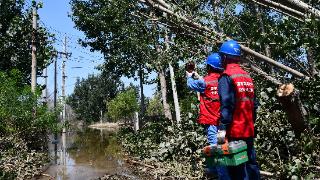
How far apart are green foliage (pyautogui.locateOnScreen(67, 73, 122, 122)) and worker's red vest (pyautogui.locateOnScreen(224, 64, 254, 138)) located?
58.3 m

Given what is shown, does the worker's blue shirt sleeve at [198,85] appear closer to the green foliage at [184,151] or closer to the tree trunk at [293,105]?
the tree trunk at [293,105]

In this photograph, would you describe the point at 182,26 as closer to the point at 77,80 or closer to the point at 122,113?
the point at 122,113

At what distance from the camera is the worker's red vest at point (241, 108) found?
16.1ft

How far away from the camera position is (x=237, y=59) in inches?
205

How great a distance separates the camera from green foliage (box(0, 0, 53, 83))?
21500mm

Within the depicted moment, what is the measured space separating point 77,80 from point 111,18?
50.6 m

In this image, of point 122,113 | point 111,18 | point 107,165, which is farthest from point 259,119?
point 122,113

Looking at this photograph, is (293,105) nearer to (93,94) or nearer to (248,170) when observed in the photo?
(248,170)

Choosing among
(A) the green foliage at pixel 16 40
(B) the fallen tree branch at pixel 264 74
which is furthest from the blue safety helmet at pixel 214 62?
(A) the green foliage at pixel 16 40

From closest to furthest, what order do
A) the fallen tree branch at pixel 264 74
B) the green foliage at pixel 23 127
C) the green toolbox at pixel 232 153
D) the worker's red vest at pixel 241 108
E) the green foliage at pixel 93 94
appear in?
the green toolbox at pixel 232 153
the worker's red vest at pixel 241 108
the fallen tree branch at pixel 264 74
the green foliage at pixel 23 127
the green foliage at pixel 93 94

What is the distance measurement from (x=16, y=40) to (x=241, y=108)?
63.1 ft

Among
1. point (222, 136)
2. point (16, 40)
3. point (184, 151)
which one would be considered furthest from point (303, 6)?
point (16, 40)

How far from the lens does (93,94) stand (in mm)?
65250

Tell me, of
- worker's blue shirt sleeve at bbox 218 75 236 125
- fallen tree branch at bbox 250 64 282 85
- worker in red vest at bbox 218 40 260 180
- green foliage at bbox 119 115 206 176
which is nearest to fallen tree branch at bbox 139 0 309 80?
fallen tree branch at bbox 250 64 282 85
